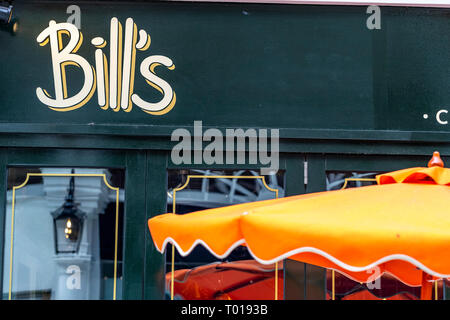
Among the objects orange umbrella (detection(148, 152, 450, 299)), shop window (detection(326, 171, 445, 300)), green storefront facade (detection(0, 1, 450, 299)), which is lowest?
shop window (detection(326, 171, 445, 300))

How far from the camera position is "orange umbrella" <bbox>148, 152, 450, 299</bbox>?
3396mm

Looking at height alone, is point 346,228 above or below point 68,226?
below

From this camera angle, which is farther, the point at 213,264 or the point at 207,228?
the point at 213,264

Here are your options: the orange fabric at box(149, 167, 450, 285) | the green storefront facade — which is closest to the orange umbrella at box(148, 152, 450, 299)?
the orange fabric at box(149, 167, 450, 285)

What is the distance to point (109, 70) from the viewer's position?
6.37 metres

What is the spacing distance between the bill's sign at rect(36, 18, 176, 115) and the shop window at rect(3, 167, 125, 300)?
0.62 metres

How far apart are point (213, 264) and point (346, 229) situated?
115 inches

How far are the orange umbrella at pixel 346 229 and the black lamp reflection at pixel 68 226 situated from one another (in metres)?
2.26

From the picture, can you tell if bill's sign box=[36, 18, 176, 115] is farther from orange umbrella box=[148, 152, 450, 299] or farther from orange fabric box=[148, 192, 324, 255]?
orange umbrella box=[148, 152, 450, 299]

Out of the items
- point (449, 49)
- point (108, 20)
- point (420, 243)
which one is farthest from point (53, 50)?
point (420, 243)

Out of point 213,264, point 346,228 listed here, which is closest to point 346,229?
point 346,228

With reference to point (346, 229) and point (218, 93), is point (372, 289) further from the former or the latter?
point (346, 229)

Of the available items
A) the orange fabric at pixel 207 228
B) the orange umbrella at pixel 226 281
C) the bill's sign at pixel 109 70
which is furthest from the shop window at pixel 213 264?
the orange fabric at pixel 207 228

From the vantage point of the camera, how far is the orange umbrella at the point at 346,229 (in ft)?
11.1
